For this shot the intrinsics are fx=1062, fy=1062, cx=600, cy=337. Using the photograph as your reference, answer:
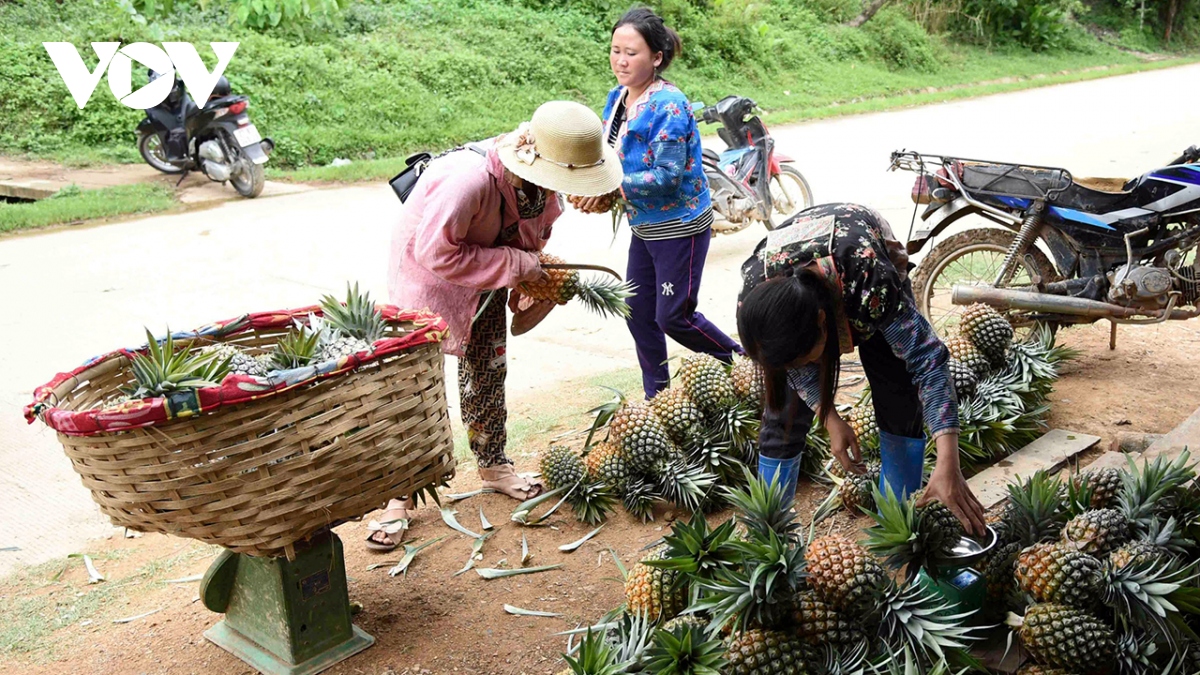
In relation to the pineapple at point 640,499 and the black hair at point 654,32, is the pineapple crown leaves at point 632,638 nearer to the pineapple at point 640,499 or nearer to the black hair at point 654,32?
the pineapple at point 640,499

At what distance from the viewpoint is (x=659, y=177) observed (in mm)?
4367

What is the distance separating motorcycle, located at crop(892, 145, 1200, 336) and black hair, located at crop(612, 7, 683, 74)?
184 cm

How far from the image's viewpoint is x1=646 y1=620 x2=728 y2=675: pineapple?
2.46 m

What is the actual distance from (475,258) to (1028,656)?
210cm

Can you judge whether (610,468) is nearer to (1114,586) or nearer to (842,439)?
(842,439)

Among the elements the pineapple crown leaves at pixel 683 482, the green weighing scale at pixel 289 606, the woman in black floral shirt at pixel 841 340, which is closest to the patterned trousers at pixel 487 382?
the pineapple crown leaves at pixel 683 482

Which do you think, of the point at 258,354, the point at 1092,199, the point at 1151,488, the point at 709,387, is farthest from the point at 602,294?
the point at 1092,199

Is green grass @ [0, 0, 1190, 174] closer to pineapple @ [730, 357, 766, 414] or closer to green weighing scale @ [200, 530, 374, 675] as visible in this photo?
pineapple @ [730, 357, 766, 414]

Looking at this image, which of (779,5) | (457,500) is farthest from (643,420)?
(779,5)

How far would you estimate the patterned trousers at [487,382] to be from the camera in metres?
4.01

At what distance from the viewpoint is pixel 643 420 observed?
4.06 metres

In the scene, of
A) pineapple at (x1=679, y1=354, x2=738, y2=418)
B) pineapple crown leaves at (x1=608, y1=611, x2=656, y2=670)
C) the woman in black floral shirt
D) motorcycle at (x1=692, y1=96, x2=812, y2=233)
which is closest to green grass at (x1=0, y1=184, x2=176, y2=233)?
motorcycle at (x1=692, y1=96, x2=812, y2=233)

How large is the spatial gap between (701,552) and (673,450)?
1405 mm

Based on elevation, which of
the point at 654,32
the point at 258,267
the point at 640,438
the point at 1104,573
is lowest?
the point at 258,267
